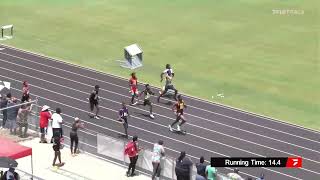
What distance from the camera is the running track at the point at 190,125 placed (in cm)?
2581

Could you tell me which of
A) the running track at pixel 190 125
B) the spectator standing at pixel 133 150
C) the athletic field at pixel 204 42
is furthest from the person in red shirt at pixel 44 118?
the athletic field at pixel 204 42

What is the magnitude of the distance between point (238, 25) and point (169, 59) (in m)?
8.54

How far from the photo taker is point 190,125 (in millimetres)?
28484

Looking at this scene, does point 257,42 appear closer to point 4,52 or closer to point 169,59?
point 169,59

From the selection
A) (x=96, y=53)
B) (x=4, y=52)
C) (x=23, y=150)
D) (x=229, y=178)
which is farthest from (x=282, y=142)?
(x=4, y=52)

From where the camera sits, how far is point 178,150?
25922 mm

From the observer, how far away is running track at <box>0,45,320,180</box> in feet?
84.7

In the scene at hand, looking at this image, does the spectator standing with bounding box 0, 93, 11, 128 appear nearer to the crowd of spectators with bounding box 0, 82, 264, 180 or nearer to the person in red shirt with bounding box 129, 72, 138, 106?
the crowd of spectators with bounding box 0, 82, 264, 180

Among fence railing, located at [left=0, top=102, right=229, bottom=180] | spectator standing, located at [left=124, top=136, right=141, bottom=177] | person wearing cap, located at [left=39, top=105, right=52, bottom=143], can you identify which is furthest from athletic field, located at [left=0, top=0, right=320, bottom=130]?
person wearing cap, located at [left=39, top=105, right=52, bottom=143]
